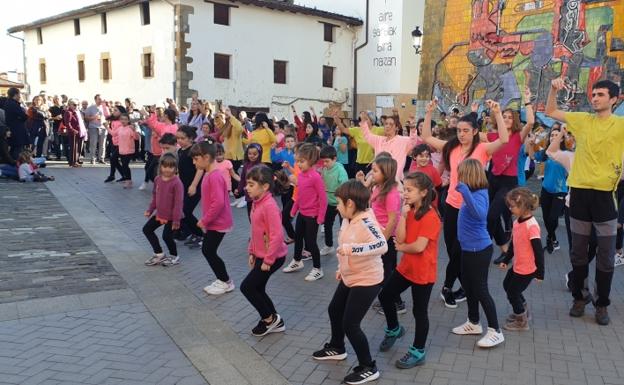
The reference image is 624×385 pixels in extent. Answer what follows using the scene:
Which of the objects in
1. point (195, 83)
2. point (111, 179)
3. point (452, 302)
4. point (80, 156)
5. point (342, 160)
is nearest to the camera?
point (452, 302)

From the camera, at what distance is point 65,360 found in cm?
418

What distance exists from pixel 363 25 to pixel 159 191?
92.1 feet

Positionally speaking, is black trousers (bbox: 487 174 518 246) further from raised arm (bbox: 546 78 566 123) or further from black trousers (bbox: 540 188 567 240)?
raised arm (bbox: 546 78 566 123)

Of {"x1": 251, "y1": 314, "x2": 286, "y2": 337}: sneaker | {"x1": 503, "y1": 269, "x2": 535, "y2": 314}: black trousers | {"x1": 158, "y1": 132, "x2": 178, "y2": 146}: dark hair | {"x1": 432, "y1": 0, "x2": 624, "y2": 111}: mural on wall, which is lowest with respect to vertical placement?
{"x1": 251, "y1": 314, "x2": 286, "y2": 337}: sneaker

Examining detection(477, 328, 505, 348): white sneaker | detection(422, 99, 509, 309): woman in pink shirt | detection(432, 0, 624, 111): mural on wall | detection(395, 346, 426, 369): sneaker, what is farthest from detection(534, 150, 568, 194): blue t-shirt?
detection(432, 0, 624, 111): mural on wall

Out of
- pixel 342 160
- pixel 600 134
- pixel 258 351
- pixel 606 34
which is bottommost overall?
pixel 258 351

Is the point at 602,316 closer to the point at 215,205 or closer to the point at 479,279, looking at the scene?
the point at 479,279

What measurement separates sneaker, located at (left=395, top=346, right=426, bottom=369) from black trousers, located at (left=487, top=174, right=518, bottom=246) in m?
2.50

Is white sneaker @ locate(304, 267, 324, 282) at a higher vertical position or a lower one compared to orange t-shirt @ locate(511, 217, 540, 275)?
lower

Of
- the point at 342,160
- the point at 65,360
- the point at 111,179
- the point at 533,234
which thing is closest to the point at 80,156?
the point at 111,179

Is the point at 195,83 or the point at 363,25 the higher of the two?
the point at 363,25

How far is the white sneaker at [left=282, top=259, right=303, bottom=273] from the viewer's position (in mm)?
6633

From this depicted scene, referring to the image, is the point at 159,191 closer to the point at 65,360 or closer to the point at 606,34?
the point at 65,360

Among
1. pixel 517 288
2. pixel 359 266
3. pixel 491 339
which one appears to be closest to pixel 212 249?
pixel 359 266
